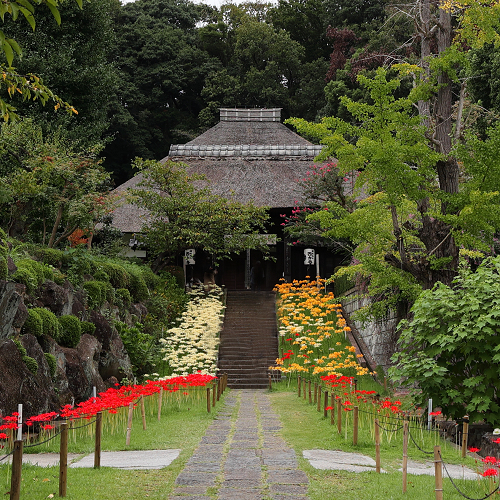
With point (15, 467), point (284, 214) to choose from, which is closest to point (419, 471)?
point (15, 467)

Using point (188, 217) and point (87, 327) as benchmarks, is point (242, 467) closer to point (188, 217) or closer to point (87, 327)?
point (87, 327)

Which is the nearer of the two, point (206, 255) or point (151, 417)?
point (151, 417)

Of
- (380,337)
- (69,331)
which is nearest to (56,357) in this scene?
(69,331)

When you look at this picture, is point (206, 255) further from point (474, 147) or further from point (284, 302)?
point (474, 147)

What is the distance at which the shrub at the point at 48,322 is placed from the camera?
37.0ft

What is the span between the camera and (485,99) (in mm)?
16781

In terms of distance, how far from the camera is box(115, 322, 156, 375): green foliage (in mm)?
16406

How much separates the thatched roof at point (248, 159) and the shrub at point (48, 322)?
40.2 ft

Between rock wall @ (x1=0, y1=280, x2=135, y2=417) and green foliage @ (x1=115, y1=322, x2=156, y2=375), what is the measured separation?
28.4 inches

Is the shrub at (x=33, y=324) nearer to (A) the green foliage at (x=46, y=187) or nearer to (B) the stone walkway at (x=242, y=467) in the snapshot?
(B) the stone walkway at (x=242, y=467)

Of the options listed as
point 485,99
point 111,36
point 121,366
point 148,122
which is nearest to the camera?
point 121,366

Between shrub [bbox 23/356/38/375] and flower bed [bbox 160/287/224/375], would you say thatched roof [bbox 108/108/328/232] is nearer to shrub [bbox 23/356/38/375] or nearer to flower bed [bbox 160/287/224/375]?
flower bed [bbox 160/287/224/375]

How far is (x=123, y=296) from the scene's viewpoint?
17.4 m

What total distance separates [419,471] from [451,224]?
17.6ft
